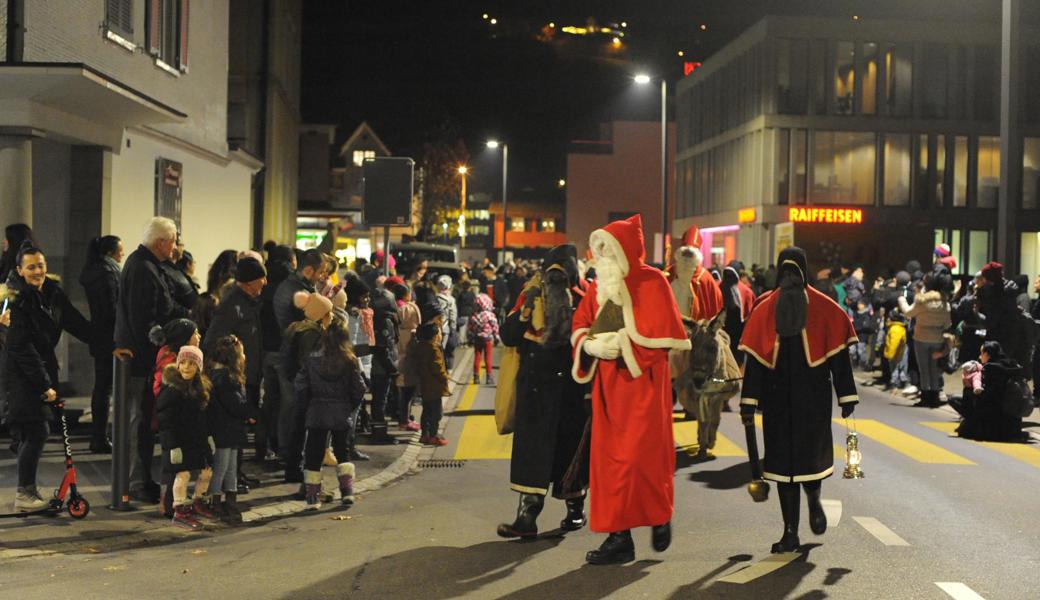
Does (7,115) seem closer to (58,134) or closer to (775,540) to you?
(58,134)

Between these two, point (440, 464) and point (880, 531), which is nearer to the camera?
point (880, 531)

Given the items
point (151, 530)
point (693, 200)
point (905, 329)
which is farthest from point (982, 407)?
point (693, 200)

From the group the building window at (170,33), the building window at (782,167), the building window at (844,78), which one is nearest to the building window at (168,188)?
the building window at (170,33)

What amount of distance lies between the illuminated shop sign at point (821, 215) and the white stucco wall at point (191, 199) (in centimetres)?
2789

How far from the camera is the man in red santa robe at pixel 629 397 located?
308 inches

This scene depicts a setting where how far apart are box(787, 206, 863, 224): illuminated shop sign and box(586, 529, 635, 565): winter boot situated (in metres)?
45.0

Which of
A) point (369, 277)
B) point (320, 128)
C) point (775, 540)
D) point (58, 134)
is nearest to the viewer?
point (775, 540)

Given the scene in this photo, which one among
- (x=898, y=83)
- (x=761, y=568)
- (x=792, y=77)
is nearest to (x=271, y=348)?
(x=761, y=568)

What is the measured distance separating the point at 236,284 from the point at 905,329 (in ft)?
41.0

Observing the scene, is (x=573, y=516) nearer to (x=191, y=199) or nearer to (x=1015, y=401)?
(x=1015, y=401)

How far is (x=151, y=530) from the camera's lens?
8.77m

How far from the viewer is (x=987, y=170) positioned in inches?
2090

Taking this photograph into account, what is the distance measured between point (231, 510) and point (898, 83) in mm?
47636

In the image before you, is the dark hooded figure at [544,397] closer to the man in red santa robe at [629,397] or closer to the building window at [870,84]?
the man in red santa robe at [629,397]
